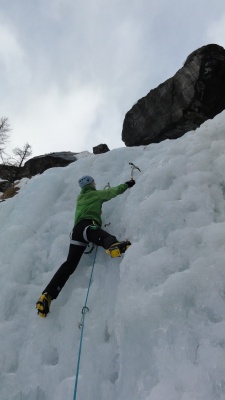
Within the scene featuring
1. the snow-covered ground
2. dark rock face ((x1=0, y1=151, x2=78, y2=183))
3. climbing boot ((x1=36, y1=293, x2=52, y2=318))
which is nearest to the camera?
the snow-covered ground

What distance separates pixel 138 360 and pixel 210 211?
A: 1841 millimetres

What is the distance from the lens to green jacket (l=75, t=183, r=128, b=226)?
523 cm

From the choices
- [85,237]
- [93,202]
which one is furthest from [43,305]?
[93,202]

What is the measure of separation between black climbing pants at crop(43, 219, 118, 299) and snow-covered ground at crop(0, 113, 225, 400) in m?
0.17

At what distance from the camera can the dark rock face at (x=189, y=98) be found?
1212cm

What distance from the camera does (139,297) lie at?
3.52 m

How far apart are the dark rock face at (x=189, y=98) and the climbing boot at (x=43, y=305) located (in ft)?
30.8

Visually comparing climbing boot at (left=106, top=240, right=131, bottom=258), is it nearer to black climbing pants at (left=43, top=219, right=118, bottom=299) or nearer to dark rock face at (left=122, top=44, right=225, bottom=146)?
black climbing pants at (left=43, top=219, right=118, bottom=299)

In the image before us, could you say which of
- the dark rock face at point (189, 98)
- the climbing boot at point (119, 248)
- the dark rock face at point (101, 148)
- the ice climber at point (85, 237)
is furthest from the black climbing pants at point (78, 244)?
the dark rock face at point (101, 148)

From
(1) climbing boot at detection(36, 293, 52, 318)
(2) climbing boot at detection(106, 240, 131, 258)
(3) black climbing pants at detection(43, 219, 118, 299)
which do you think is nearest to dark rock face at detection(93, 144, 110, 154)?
(3) black climbing pants at detection(43, 219, 118, 299)

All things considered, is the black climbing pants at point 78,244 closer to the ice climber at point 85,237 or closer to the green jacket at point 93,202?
the ice climber at point 85,237

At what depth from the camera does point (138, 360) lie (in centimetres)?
310

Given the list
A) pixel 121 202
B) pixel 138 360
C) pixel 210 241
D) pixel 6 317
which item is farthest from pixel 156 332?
pixel 121 202

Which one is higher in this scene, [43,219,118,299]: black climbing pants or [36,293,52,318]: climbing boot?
[43,219,118,299]: black climbing pants
